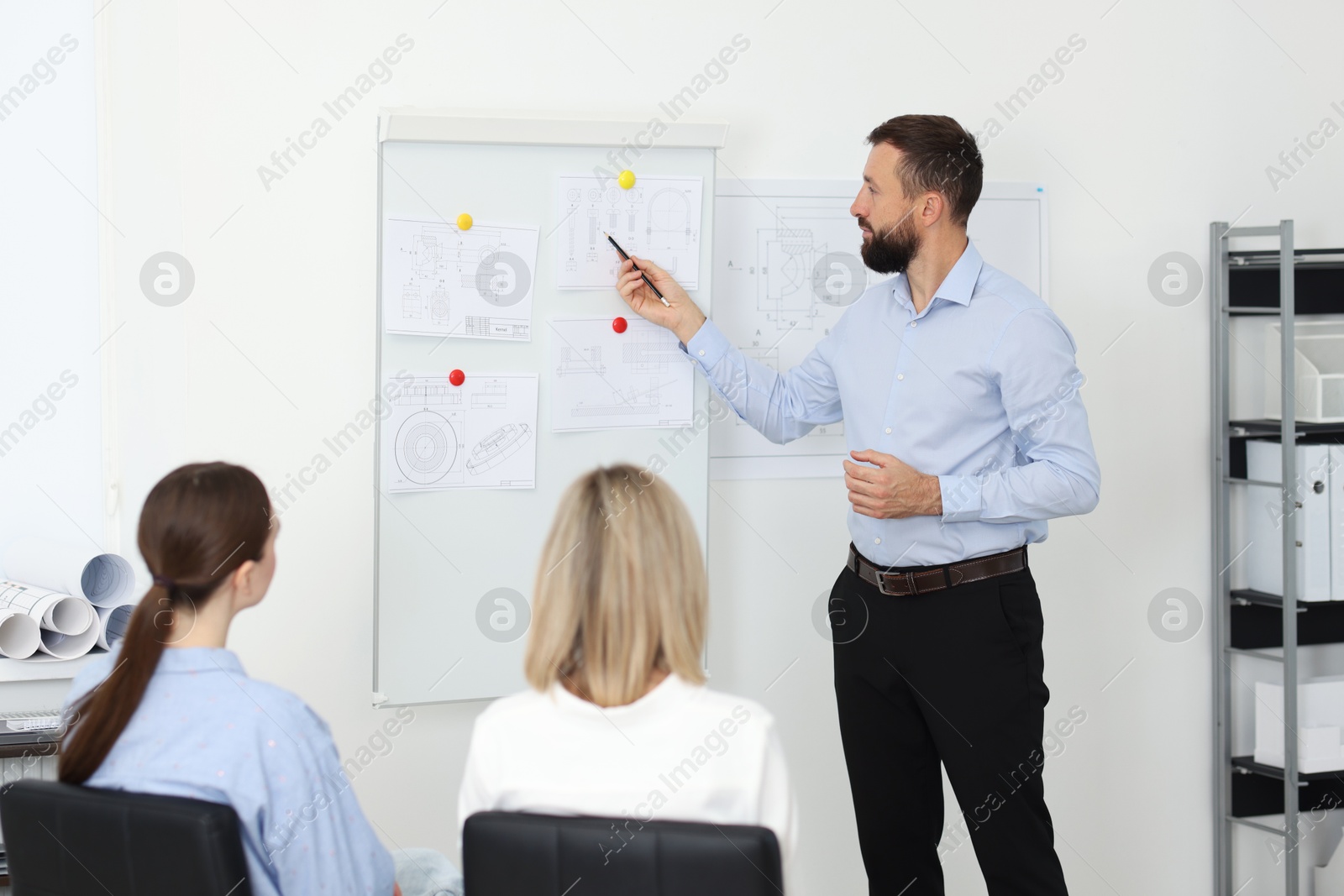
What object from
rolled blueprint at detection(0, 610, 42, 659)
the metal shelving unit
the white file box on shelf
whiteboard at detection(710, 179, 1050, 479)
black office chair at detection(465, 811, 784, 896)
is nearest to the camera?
black office chair at detection(465, 811, 784, 896)

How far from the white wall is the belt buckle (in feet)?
1.75

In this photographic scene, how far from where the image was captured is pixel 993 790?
204 centimetres

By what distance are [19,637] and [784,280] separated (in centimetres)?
183

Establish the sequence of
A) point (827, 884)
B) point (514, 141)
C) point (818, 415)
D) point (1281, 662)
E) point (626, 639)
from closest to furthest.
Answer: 1. point (626, 639)
2. point (514, 141)
3. point (818, 415)
4. point (827, 884)
5. point (1281, 662)

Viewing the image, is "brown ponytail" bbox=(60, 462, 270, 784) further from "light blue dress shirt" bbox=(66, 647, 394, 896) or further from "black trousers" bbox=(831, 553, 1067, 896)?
"black trousers" bbox=(831, 553, 1067, 896)

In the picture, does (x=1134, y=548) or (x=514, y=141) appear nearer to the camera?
(x=514, y=141)

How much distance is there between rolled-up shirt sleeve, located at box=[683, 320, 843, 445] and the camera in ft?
7.59

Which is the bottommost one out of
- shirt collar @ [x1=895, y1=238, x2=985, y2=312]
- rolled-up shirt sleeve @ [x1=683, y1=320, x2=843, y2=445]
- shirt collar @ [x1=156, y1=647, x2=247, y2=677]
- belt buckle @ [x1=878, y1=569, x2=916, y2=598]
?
shirt collar @ [x1=156, y1=647, x2=247, y2=677]

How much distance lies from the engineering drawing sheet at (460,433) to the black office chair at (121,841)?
1.04m

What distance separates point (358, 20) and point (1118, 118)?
1875mm

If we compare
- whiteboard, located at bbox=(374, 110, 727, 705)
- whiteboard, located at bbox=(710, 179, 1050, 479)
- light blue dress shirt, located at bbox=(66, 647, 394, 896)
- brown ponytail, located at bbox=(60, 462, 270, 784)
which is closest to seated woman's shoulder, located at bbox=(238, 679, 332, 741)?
light blue dress shirt, located at bbox=(66, 647, 394, 896)

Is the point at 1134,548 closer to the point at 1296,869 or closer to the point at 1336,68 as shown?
the point at 1296,869

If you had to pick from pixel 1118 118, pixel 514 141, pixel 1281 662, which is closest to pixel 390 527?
pixel 514 141

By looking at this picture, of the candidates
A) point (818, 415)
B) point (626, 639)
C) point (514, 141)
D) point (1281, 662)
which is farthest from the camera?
point (1281, 662)
